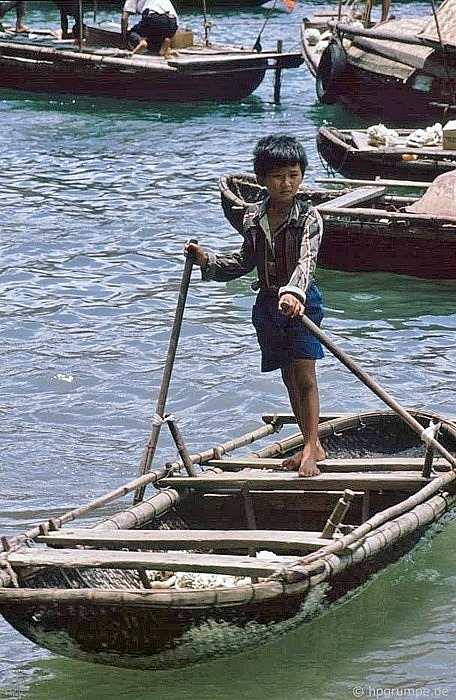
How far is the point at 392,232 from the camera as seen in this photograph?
369 inches

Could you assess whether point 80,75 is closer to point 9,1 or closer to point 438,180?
point 9,1

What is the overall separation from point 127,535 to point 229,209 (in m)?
5.86

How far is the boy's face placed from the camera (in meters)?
4.94

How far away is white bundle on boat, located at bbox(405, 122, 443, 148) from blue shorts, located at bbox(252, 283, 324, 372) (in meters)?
7.01

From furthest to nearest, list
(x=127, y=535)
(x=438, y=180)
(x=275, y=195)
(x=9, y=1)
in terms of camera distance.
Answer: (x=9, y=1) → (x=438, y=180) → (x=275, y=195) → (x=127, y=535)

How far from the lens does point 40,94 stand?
737 inches

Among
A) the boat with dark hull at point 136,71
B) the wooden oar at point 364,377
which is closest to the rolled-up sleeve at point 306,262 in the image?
the wooden oar at point 364,377

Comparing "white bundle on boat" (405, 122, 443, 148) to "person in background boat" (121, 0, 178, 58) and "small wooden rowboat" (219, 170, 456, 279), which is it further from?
"person in background boat" (121, 0, 178, 58)

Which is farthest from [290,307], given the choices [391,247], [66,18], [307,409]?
[66,18]

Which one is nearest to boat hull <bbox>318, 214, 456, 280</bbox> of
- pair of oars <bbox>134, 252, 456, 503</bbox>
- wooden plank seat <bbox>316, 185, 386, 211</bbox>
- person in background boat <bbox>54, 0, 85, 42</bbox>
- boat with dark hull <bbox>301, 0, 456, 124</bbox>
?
wooden plank seat <bbox>316, 185, 386, 211</bbox>

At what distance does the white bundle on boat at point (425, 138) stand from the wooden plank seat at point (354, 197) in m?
1.93

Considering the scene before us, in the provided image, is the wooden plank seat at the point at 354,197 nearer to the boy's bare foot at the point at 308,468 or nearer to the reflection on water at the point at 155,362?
the reflection on water at the point at 155,362

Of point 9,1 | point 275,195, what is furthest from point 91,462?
point 9,1

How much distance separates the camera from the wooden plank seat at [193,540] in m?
4.32
